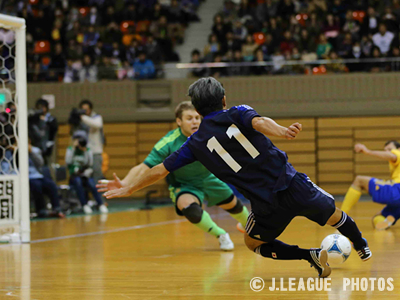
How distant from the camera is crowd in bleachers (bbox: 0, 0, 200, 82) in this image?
15281 millimetres

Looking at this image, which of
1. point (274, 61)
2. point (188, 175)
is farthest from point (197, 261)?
point (274, 61)

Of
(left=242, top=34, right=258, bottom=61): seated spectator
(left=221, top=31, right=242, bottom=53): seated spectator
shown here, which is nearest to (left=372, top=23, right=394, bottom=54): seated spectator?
(left=242, top=34, right=258, bottom=61): seated spectator

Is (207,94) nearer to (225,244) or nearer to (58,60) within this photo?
(225,244)

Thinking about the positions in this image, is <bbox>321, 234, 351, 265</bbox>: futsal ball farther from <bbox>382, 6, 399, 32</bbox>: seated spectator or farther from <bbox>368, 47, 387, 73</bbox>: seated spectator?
<bbox>382, 6, 399, 32</bbox>: seated spectator

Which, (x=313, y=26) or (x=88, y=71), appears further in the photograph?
(x=88, y=71)

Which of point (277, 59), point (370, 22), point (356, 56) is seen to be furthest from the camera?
point (370, 22)

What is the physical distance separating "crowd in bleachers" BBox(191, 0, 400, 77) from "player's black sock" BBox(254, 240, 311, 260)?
11018 millimetres

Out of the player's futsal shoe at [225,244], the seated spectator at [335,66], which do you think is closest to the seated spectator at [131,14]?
the seated spectator at [335,66]

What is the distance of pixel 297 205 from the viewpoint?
137 inches

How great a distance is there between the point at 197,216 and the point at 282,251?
160 cm

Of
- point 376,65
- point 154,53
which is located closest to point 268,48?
point 376,65

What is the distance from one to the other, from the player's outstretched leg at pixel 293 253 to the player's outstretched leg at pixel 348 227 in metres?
0.20

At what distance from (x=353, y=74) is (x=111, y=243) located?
33.4ft

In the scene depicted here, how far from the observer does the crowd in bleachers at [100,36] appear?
50.1 ft
